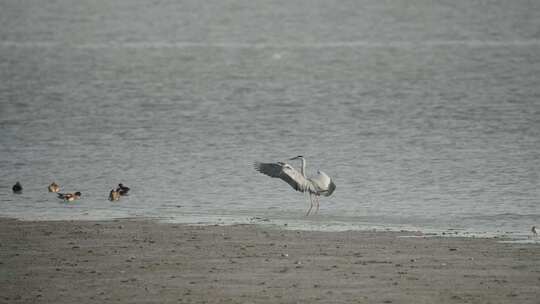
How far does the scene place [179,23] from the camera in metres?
84.7

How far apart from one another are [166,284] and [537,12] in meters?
76.7

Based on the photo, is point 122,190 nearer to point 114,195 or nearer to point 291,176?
point 114,195

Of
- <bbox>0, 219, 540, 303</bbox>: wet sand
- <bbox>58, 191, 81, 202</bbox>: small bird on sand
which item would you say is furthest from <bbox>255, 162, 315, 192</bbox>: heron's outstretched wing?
<bbox>58, 191, 81, 202</bbox>: small bird on sand

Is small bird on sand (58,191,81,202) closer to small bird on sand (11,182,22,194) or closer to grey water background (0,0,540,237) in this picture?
grey water background (0,0,540,237)

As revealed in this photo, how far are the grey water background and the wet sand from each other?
1.54m

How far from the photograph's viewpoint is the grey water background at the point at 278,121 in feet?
63.8

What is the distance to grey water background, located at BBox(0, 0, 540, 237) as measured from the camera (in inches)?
765

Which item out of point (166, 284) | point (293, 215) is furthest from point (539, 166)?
point (166, 284)

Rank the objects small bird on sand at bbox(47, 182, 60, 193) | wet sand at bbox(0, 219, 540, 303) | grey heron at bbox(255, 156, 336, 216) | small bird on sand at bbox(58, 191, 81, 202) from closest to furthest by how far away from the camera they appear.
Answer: wet sand at bbox(0, 219, 540, 303) < grey heron at bbox(255, 156, 336, 216) < small bird on sand at bbox(58, 191, 81, 202) < small bird on sand at bbox(47, 182, 60, 193)

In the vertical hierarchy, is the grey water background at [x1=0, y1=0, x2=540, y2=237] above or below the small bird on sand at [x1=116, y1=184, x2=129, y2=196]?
above

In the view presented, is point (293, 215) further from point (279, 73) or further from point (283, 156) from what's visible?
point (279, 73)

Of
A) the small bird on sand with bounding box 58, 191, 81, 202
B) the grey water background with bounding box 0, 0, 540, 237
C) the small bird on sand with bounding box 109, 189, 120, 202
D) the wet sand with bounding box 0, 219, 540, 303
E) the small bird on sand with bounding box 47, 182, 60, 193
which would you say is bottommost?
the wet sand with bounding box 0, 219, 540, 303

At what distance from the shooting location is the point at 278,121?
34.2 metres

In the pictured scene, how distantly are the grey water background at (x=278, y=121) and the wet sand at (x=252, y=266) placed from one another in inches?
60.6
